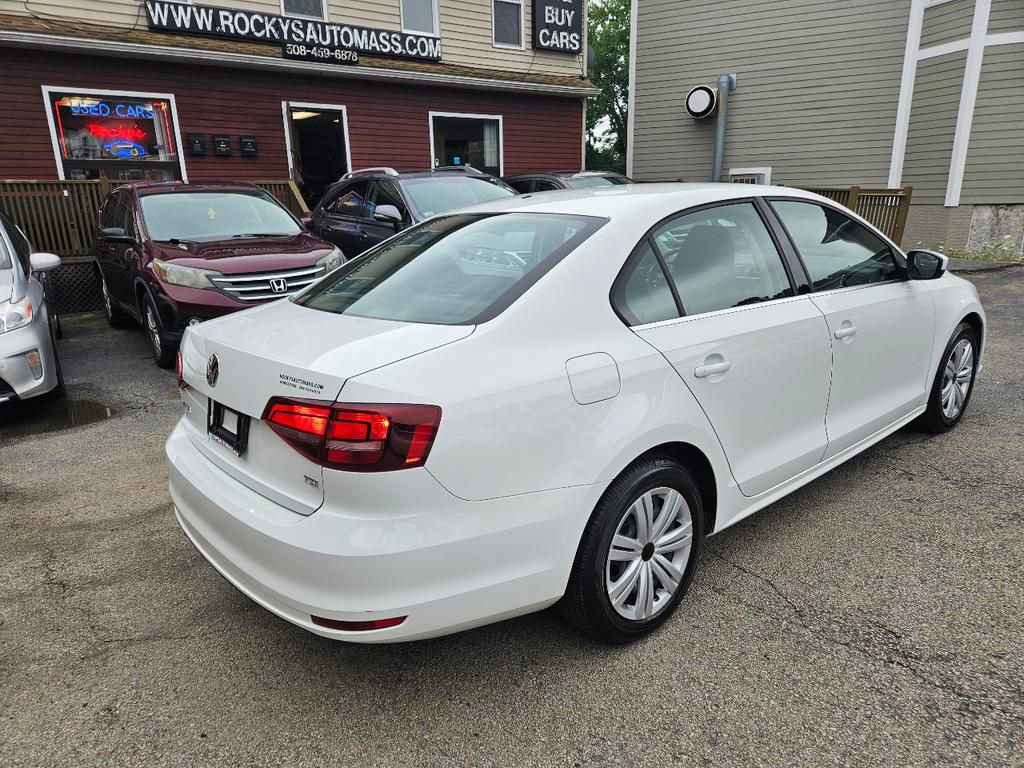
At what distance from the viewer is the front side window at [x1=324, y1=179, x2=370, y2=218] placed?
27.9 ft

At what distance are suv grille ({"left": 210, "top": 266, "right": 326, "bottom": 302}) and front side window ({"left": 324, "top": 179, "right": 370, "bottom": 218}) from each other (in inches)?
95.7

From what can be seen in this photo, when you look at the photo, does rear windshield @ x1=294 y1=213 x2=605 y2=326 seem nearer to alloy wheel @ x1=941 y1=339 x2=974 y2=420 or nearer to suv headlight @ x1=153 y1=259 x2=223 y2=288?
alloy wheel @ x1=941 y1=339 x2=974 y2=420

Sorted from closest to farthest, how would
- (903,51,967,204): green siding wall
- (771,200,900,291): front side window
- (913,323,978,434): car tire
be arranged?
(771,200,900,291): front side window
(913,323,978,434): car tire
(903,51,967,204): green siding wall

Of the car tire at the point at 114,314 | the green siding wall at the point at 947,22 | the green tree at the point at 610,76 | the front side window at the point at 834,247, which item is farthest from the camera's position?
the green tree at the point at 610,76

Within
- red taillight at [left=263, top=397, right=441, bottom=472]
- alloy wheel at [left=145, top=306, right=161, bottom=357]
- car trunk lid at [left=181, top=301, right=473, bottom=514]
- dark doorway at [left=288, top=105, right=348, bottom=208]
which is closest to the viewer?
red taillight at [left=263, top=397, right=441, bottom=472]

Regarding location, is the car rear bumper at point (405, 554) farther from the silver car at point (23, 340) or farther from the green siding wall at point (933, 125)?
the green siding wall at point (933, 125)

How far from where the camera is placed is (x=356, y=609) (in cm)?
190

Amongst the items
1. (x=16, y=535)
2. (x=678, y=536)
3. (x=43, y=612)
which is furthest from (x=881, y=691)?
(x=16, y=535)

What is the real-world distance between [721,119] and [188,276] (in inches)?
529

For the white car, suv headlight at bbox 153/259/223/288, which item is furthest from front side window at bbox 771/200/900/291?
suv headlight at bbox 153/259/223/288

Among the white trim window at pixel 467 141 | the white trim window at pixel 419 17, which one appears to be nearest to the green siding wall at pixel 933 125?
the white trim window at pixel 467 141

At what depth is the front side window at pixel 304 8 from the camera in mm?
12055

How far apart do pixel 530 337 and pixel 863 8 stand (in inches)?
607

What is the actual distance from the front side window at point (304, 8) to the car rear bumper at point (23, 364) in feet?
30.7
